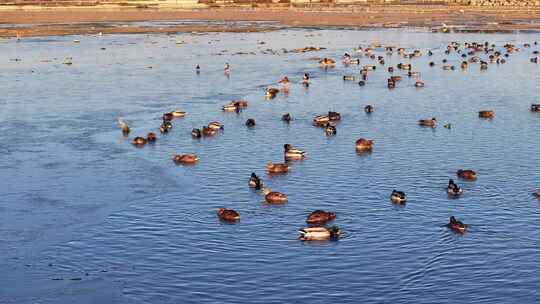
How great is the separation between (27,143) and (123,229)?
1183 centimetres

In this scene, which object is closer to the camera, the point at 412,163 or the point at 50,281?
the point at 50,281

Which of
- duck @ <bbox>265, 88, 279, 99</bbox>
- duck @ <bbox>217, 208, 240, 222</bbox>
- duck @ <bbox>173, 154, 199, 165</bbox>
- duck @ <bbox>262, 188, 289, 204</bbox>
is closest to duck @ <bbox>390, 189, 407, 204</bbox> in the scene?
duck @ <bbox>262, 188, 289, 204</bbox>

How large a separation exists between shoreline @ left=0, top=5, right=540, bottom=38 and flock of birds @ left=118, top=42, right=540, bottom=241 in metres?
27.0

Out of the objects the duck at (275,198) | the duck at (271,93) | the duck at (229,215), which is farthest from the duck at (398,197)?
the duck at (271,93)

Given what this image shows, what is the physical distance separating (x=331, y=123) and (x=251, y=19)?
81.7 meters

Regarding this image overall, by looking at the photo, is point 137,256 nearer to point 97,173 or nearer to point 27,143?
point 97,173

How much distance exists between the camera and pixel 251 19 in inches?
4601

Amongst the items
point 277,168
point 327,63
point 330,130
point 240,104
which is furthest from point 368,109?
point 327,63

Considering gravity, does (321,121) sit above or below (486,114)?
above

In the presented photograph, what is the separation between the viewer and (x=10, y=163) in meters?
30.0

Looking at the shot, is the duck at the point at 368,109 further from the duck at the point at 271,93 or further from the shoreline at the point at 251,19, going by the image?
the shoreline at the point at 251,19

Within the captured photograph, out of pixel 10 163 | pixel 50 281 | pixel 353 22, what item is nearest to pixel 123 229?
pixel 50 281

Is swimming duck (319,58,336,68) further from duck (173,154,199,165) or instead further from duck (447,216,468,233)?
duck (447,216,468,233)

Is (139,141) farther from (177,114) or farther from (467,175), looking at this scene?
(467,175)
